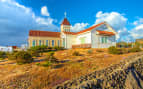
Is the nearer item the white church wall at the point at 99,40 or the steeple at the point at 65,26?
the white church wall at the point at 99,40

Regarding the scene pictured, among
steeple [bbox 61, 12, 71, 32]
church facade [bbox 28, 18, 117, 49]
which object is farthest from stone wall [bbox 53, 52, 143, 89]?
steeple [bbox 61, 12, 71, 32]

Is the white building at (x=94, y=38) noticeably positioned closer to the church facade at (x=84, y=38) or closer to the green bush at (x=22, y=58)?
the church facade at (x=84, y=38)

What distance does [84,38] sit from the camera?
1945cm

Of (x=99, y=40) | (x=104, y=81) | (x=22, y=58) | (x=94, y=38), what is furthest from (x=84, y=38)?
(x=104, y=81)

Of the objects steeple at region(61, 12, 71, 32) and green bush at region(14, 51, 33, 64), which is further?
steeple at region(61, 12, 71, 32)

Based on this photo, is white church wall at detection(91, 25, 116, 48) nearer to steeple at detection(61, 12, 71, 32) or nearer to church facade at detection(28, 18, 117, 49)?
church facade at detection(28, 18, 117, 49)

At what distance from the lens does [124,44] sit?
2425 centimetres

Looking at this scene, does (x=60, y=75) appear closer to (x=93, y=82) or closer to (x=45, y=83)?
(x=45, y=83)

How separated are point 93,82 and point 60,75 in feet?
6.41

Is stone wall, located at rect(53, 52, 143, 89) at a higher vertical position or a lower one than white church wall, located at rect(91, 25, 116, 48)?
lower

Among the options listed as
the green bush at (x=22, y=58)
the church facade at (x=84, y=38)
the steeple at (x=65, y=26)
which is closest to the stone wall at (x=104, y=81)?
the green bush at (x=22, y=58)

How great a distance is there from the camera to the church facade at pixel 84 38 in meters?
18.0

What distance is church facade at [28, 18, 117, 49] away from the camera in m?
18.0

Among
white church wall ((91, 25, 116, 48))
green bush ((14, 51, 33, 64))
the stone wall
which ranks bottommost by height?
the stone wall
